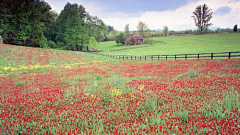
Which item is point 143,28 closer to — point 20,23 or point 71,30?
point 71,30

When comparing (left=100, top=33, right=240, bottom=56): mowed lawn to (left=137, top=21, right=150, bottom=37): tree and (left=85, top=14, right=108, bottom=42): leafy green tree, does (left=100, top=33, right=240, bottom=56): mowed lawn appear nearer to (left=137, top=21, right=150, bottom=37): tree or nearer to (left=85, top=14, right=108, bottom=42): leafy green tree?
(left=85, top=14, right=108, bottom=42): leafy green tree

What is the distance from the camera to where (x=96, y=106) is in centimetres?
489

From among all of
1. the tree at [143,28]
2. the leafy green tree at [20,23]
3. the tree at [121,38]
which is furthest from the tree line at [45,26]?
the tree at [143,28]

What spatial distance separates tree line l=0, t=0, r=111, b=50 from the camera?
1946 inches

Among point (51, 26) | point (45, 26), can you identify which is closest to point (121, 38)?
point (51, 26)

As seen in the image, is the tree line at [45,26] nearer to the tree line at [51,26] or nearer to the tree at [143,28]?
the tree line at [51,26]

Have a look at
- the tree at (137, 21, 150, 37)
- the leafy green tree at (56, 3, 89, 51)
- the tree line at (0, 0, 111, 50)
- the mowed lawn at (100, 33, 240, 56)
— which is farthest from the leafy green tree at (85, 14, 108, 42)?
the tree at (137, 21, 150, 37)

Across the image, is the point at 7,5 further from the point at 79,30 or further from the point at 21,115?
the point at 21,115

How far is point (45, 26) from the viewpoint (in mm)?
70500

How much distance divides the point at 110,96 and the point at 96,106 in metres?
1.18

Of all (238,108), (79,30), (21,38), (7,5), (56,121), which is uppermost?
(7,5)

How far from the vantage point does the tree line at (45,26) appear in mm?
49438

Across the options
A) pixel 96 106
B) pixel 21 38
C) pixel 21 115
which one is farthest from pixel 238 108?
pixel 21 38

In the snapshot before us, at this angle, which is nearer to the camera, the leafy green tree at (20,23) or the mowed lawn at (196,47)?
the leafy green tree at (20,23)
